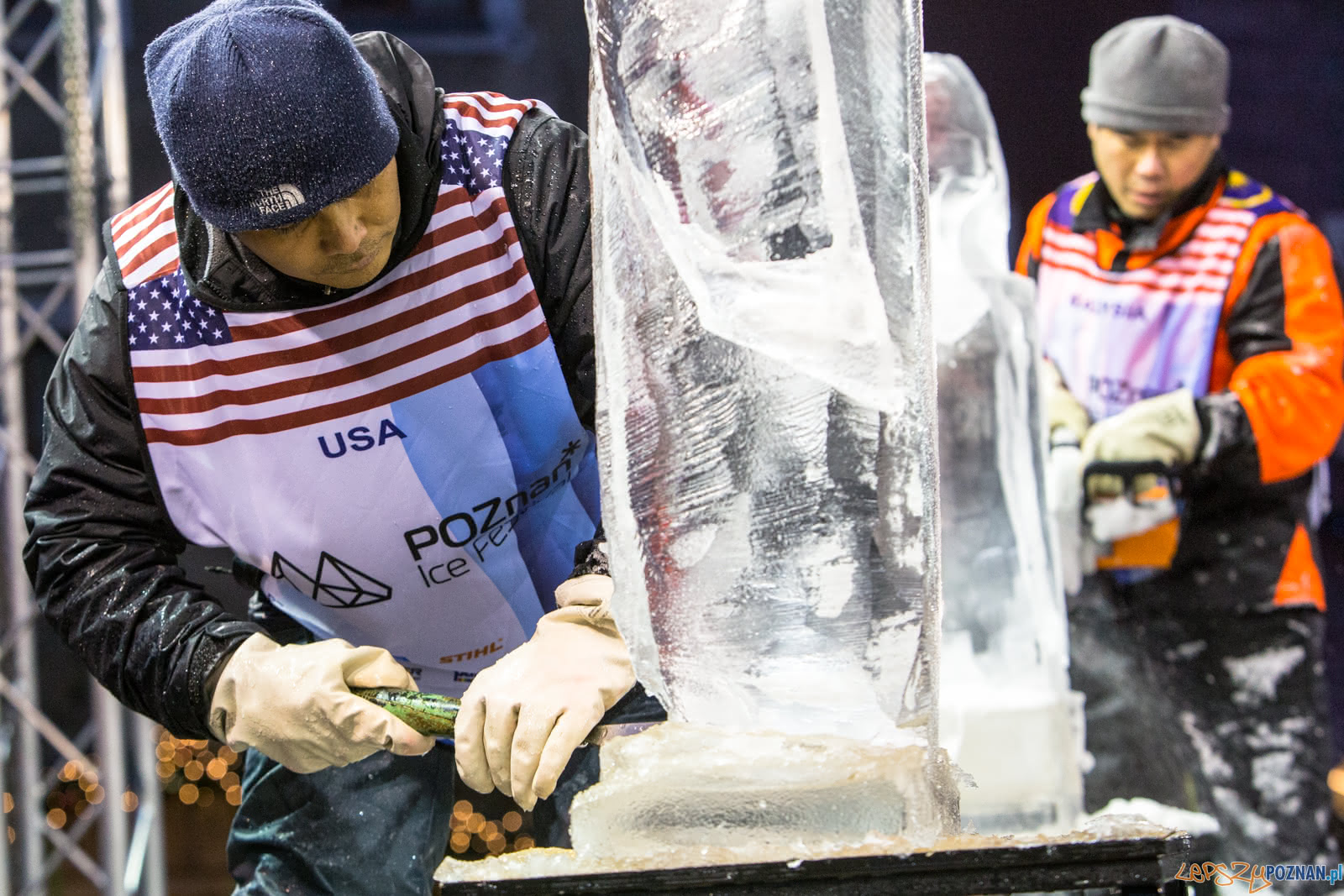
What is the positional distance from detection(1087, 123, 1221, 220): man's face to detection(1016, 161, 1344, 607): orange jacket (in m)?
0.04

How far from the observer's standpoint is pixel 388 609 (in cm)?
187

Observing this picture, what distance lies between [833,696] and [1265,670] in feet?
8.13

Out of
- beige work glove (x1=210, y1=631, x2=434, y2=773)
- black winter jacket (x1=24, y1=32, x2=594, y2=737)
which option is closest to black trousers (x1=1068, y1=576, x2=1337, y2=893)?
black winter jacket (x1=24, y1=32, x2=594, y2=737)

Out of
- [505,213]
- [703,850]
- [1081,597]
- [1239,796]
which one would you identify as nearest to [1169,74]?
[1081,597]

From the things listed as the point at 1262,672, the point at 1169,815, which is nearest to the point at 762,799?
the point at 1169,815

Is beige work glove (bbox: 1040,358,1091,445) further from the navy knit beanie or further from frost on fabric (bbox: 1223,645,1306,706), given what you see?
the navy knit beanie

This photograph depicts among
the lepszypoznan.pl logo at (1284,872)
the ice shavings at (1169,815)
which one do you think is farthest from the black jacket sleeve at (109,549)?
the lepszypoznan.pl logo at (1284,872)

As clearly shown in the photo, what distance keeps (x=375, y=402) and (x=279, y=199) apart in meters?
0.31

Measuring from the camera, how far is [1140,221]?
3.51 meters

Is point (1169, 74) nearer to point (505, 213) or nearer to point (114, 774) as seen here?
point (505, 213)

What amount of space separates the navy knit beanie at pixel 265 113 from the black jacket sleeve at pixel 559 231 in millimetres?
217

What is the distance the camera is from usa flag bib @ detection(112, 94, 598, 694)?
1.70 meters

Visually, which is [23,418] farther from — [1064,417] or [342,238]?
[1064,417]

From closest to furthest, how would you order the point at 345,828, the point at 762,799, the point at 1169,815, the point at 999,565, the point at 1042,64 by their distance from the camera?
the point at 762,799, the point at 345,828, the point at 999,565, the point at 1169,815, the point at 1042,64
